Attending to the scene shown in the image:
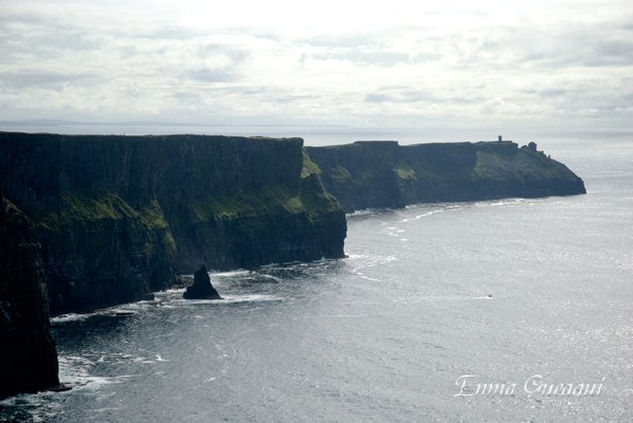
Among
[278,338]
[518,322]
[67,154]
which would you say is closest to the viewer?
[278,338]

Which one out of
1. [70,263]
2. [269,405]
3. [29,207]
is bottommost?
[269,405]

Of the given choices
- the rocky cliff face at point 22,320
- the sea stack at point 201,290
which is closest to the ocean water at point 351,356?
the rocky cliff face at point 22,320

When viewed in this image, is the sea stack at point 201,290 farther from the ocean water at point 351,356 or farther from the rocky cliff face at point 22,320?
the rocky cliff face at point 22,320

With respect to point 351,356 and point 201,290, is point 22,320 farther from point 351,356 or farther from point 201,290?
point 201,290

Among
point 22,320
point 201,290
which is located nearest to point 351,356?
point 22,320

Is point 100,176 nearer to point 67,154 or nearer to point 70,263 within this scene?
point 67,154

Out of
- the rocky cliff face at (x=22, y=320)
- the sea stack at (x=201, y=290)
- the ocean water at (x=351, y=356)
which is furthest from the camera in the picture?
the sea stack at (x=201, y=290)

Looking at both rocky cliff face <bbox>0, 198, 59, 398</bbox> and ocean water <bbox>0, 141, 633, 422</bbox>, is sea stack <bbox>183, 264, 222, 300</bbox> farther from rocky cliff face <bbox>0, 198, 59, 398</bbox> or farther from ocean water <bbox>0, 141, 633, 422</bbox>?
rocky cliff face <bbox>0, 198, 59, 398</bbox>

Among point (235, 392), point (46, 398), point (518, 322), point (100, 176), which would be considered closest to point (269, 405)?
point (235, 392)
